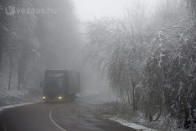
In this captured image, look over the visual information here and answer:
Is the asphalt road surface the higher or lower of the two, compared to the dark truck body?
lower

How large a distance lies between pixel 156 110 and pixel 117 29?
1331cm

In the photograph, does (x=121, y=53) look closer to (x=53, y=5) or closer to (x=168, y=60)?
(x=168, y=60)

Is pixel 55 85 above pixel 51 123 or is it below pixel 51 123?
above

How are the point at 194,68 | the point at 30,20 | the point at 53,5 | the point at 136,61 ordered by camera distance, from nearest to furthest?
1. the point at 194,68
2. the point at 136,61
3. the point at 30,20
4. the point at 53,5

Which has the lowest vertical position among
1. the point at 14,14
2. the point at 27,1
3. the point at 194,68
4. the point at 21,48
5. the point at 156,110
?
the point at 156,110

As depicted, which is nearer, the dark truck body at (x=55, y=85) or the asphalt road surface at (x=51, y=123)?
the asphalt road surface at (x=51, y=123)

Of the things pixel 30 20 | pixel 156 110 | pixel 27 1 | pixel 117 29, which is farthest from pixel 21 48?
pixel 156 110

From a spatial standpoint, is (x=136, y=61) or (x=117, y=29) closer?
(x=136, y=61)

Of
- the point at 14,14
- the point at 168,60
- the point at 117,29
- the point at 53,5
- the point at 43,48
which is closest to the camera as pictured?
the point at 168,60

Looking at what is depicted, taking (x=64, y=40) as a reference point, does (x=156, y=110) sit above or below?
below

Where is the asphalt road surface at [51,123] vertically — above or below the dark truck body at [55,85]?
below

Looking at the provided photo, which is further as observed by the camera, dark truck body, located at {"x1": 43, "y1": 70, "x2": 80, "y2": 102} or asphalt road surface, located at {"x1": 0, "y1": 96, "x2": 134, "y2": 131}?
dark truck body, located at {"x1": 43, "y1": 70, "x2": 80, "y2": 102}

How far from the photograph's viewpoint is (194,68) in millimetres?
14156

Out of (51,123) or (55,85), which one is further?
(55,85)
